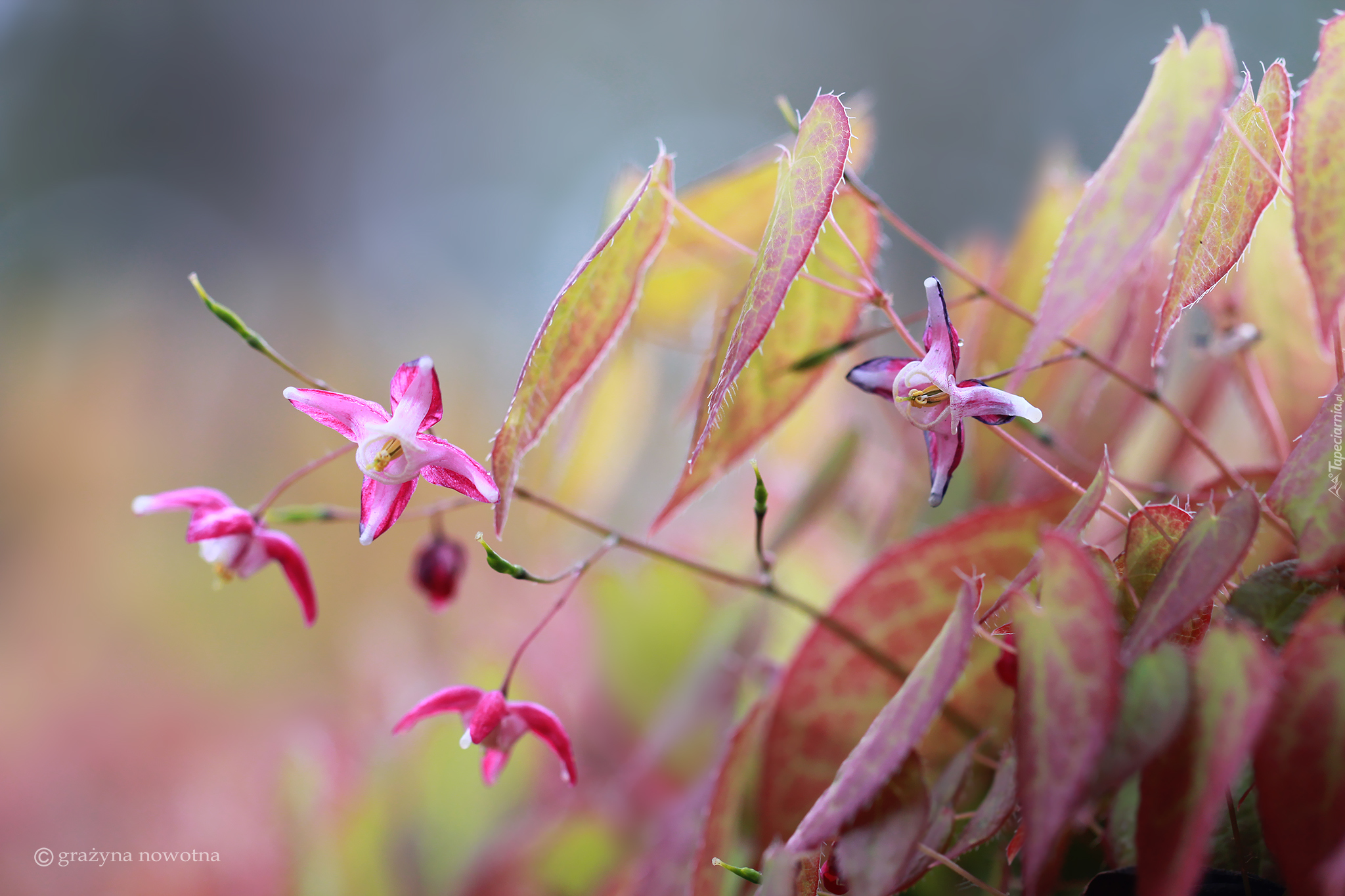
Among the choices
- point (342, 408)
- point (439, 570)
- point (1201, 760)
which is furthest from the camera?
point (439, 570)

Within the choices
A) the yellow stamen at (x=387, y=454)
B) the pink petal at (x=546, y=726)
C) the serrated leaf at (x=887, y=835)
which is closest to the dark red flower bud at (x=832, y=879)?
the serrated leaf at (x=887, y=835)

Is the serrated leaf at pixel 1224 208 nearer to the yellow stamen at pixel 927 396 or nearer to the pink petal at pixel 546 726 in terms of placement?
the yellow stamen at pixel 927 396

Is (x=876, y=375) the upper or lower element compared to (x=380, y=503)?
upper

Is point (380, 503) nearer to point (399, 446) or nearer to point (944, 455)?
point (399, 446)

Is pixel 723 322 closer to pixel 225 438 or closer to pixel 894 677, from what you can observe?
pixel 894 677

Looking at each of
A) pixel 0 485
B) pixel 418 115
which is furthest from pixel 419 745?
pixel 418 115

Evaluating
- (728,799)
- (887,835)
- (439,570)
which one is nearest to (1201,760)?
(887,835)

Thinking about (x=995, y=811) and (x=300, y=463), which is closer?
(x=995, y=811)
